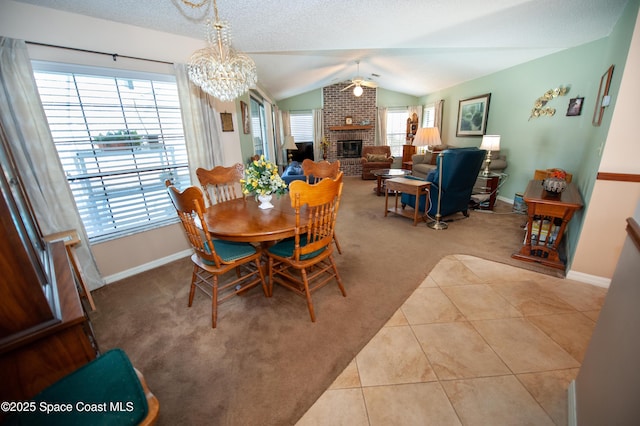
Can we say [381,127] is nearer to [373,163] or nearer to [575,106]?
[373,163]

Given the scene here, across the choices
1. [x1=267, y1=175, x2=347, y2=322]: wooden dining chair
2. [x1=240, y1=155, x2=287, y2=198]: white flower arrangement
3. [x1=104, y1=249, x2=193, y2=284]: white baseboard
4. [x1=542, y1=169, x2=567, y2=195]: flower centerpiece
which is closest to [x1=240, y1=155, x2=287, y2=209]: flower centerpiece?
[x1=240, y1=155, x2=287, y2=198]: white flower arrangement

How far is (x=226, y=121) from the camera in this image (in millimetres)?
3131

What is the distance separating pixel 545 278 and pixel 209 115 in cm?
377

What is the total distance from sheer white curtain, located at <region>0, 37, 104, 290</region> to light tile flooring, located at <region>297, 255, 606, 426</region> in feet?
8.09

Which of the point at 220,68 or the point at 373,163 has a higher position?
the point at 220,68

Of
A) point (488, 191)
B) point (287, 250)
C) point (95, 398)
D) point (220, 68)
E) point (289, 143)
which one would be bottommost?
point (488, 191)

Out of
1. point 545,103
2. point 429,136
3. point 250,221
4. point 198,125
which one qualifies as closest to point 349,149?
point 429,136

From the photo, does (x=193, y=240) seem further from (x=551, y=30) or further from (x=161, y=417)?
(x=551, y=30)

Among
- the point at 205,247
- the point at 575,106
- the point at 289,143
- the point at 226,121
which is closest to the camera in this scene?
the point at 205,247

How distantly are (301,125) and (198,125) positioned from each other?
5.83m

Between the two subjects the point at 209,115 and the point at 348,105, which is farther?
the point at 348,105

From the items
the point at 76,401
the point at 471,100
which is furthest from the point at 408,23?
the point at 471,100

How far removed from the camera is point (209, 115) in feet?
9.21

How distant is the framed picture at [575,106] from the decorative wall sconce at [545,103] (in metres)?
0.25
